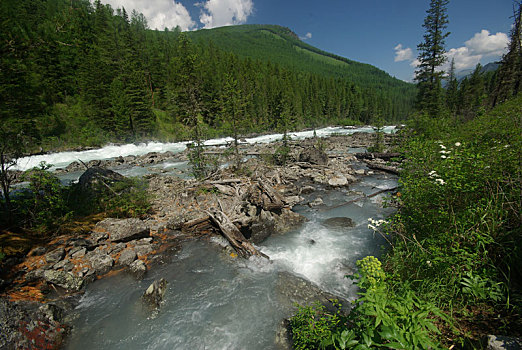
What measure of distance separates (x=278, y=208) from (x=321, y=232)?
2.17m

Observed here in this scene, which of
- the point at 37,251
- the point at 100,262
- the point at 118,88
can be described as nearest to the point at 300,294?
the point at 100,262

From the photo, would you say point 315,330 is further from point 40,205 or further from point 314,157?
point 314,157

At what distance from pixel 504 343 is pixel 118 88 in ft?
155

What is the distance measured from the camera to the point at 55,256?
576 cm

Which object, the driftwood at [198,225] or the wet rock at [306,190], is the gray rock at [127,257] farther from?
the wet rock at [306,190]

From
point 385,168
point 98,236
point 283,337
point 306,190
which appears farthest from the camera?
point 385,168

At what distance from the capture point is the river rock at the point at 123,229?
7.00m

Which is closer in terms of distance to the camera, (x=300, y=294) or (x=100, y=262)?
(x=300, y=294)

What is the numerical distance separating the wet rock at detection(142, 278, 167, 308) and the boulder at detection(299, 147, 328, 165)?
15.1 metres

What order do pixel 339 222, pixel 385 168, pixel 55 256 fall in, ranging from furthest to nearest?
pixel 385 168, pixel 339 222, pixel 55 256

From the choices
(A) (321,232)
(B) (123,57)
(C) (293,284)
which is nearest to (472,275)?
(C) (293,284)

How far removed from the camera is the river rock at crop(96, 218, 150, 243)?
7.00 m

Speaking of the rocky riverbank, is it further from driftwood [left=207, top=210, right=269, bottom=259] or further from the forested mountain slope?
the forested mountain slope

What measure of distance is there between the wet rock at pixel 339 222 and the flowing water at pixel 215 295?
708mm
